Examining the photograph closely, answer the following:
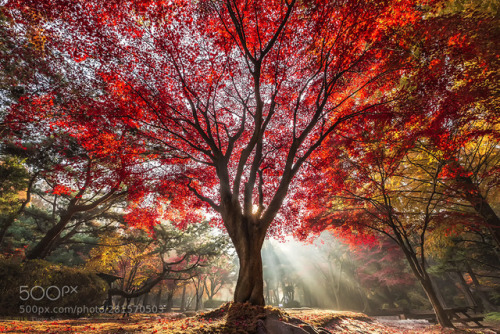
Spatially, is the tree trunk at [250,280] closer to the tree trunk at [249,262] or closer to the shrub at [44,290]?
the tree trunk at [249,262]

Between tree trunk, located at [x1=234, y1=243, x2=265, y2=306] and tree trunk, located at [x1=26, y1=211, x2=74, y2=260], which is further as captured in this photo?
tree trunk, located at [x1=26, y1=211, x2=74, y2=260]

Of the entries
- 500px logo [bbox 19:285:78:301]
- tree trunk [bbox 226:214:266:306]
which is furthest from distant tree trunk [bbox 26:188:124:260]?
tree trunk [bbox 226:214:266:306]

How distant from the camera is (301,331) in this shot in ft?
13.3

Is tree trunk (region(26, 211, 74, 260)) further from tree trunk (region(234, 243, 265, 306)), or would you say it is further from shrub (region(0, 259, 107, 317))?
tree trunk (region(234, 243, 265, 306))

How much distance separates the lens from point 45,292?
8516 millimetres

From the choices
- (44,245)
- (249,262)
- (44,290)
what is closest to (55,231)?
(44,245)

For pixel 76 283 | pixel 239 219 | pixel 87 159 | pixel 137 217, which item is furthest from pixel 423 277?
pixel 87 159

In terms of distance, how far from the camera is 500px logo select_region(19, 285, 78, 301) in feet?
26.1

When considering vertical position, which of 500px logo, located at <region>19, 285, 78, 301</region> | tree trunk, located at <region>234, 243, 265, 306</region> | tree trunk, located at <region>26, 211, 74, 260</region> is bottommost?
500px logo, located at <region>19, 285, 78, 301</region>

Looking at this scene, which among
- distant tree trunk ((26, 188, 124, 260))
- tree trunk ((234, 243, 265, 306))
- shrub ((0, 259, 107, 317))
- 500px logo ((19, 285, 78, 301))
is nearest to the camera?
tree trunk ((234, 243, 265, 306))

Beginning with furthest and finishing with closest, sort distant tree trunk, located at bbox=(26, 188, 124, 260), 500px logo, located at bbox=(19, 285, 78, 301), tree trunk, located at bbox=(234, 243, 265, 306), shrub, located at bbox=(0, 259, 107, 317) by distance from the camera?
distant tree trunk, located at bbox=(26, 188, 124, 260), 500px logo, located at bbox=(19, 285, 78, 301), shrub, located at bbox=(0, 259, 107, 317), tree trunk, located at bbox=(234, 243, 265, 306)

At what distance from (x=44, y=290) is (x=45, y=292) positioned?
0.11m

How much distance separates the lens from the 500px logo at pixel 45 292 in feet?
26.1

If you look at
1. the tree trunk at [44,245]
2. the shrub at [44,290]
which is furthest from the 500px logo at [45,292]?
the tree trunk at [44,245]
